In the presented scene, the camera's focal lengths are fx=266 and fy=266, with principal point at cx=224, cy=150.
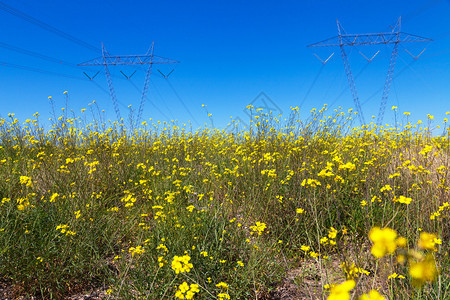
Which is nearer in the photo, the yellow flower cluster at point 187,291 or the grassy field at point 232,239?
the yellow flower cluster at point 187,291

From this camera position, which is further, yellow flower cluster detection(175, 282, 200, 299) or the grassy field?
the grassy field

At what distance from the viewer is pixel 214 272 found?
83.0 inches

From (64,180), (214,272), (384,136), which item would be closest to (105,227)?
(64,180)

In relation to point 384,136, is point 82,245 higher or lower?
lower

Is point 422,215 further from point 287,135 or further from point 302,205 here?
point 287,135

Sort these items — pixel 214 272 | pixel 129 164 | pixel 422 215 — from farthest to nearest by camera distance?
pixel 129 164, pixel 422 215, pixel 214 272

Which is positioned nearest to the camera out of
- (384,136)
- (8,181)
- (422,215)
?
(422,215)

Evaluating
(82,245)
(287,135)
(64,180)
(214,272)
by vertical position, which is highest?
(287,135)

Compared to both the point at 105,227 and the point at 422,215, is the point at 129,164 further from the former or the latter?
the point at 422,215

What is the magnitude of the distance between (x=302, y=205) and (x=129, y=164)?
308 centimetres

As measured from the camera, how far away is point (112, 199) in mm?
3584

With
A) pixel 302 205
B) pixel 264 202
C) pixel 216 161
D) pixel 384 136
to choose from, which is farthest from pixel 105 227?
pixel 384 136

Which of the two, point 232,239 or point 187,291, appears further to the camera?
point 232,239

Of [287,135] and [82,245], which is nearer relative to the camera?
[82,245]
